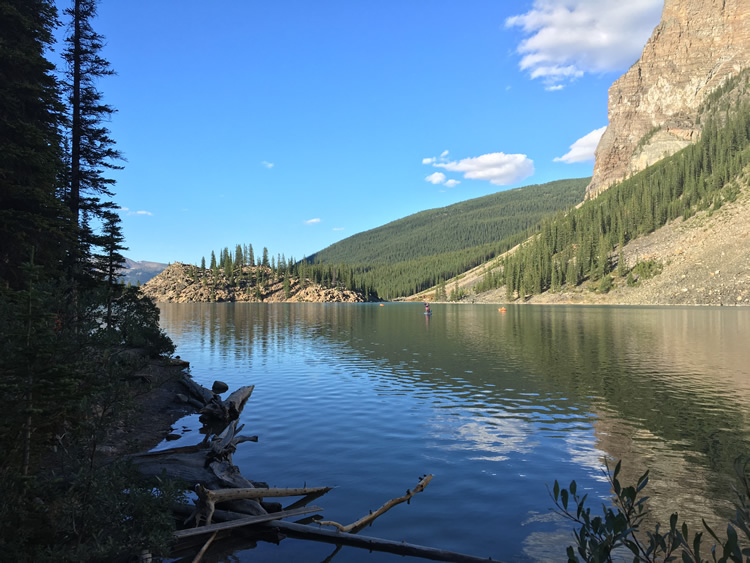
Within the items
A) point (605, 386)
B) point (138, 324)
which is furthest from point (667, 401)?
point (138, 324)

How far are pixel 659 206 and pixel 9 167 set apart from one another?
200m

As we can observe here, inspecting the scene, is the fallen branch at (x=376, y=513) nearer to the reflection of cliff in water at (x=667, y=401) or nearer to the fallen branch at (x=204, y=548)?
the fallen branch at (x=204, y=548)

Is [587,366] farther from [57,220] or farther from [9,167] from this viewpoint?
[9,167]

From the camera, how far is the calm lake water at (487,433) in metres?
11.2

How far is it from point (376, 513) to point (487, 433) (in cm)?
862

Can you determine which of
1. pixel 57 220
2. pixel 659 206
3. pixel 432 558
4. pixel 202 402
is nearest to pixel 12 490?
pixel 432 558

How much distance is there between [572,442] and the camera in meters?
16.9

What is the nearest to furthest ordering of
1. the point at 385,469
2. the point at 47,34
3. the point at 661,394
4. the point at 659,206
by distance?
the point at 385,469 < the point at 47,34 < the point at 661,394 < the point at 659,206

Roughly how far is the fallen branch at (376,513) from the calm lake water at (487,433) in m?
0.26

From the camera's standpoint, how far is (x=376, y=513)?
11.0 metres

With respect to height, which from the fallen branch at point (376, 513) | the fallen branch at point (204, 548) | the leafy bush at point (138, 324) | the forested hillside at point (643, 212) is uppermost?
the forested hillside at point (643, 212)

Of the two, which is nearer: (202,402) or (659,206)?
(202,402)

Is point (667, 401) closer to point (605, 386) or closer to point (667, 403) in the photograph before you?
point (667, 403)

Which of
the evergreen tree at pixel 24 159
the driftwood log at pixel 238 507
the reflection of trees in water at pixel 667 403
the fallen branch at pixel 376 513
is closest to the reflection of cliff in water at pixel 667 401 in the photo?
the reflection of trees in water at pixel 667 403
